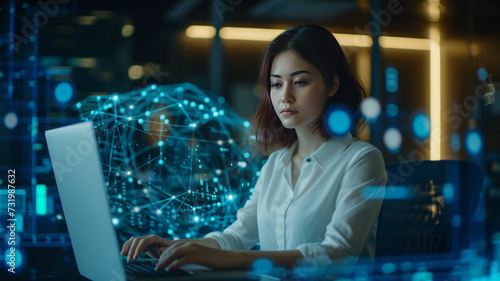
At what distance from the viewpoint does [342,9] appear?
284 centimetres

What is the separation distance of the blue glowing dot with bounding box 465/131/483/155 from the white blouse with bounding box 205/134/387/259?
209 cm

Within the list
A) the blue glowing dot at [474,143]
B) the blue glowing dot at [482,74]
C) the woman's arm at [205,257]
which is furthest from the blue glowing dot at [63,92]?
the blue glowing dot at [482,74]

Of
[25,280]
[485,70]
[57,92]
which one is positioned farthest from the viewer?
[485,70]

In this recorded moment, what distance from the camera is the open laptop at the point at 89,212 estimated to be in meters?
0.78

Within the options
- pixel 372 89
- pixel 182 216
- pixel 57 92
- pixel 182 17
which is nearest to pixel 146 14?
pixel 182 17

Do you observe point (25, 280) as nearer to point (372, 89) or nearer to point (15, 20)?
point (15, 20)

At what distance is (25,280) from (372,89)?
2.24m

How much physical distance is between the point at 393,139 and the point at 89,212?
2377 millimetres

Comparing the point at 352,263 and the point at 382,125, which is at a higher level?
the point at 382,125

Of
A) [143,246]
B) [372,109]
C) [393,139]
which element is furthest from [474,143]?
[143,246]

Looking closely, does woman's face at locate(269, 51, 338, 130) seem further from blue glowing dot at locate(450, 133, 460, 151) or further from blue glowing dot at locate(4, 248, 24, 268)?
blue glowing dot at locate(450, 133, 460, 151)

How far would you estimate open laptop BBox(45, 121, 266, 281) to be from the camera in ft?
2.55

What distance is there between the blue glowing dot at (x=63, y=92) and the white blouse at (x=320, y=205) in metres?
1.16

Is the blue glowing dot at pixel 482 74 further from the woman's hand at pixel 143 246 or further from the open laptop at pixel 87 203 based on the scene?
the open laptop at pixel 87 203
